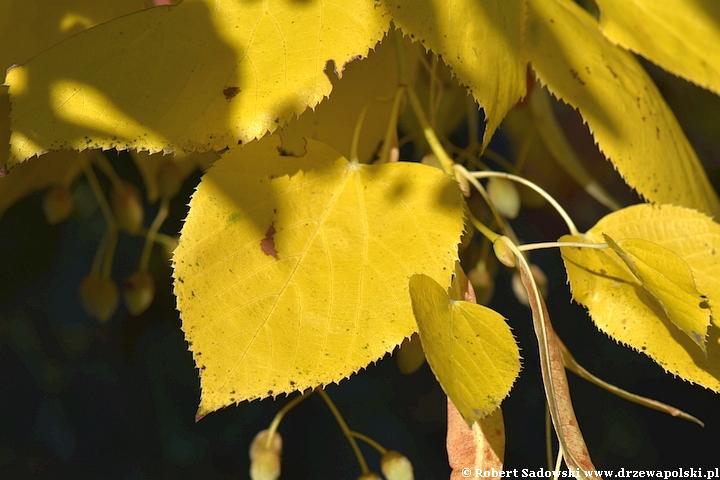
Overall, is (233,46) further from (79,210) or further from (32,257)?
(32,257)

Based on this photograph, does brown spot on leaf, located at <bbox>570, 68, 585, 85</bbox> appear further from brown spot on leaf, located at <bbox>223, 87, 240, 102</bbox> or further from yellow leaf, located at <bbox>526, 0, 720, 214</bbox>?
brown spot on leaf, located at <bbox>223, 87, 240, 102</bbox>

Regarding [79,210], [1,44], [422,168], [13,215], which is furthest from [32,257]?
[422,168]

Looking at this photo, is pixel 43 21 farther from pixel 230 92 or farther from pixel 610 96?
pixel 610 96

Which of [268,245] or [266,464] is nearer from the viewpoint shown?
[268,245]

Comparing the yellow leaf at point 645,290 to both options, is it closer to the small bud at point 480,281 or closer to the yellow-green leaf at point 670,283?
the yellow-green leaf at point 670,283

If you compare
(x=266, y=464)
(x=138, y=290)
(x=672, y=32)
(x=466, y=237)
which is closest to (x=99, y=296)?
(x=138, y=290)
